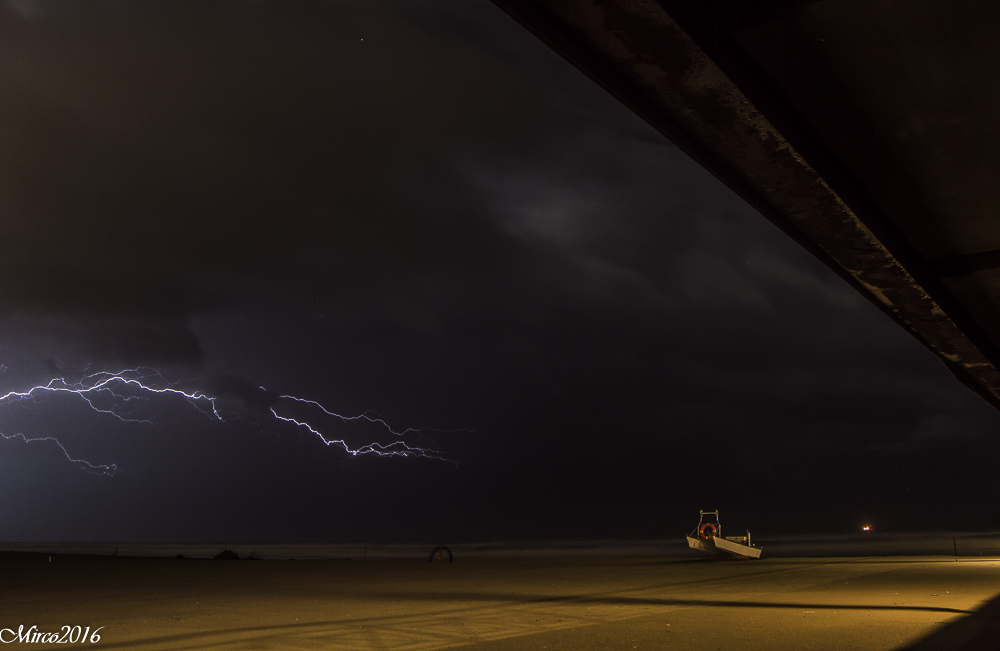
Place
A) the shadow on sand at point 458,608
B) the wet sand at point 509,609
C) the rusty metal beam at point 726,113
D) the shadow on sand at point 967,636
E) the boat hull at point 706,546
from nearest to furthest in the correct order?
the rusty metal beam at point 726,113 < the shadow on sand at point 967,636 < the shadow on sand at point 458,608 < the wet sand at point 509,609 < the boat hull at point 706,546

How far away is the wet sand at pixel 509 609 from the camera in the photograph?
7320mm

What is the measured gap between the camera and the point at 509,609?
33.7 ft

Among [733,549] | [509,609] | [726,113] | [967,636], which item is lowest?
[733,549]

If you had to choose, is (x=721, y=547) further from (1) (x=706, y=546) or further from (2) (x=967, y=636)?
(2) (x=967, y=636)

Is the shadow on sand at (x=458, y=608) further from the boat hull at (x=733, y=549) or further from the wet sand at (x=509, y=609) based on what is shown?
the boat hull at (x=733, y=549)

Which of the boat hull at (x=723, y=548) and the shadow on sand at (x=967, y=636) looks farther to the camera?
the boat hull at (x=723, y=548)

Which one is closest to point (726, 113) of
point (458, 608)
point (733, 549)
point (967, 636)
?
point (967, 636)

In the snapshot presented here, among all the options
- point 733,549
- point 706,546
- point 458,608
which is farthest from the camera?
point 706,546

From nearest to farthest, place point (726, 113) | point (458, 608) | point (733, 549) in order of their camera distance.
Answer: point (726, 113) → point (458, 608) → point (733, 549)

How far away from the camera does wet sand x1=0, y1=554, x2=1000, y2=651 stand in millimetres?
7320

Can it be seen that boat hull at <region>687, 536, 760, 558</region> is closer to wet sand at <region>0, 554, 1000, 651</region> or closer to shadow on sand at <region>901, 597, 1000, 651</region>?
wet sand at <region>0, 554, 1000, 651</region>

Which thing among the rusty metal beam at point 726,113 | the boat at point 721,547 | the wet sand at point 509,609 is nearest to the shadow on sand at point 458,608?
the wet sand at point 509,609

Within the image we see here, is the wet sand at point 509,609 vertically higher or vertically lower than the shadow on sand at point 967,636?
lower

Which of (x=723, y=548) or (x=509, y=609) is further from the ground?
(x=509, y=609)
